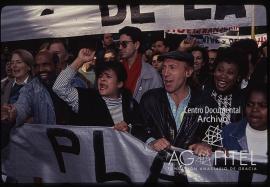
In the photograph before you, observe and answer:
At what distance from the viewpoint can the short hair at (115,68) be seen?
3.22 m

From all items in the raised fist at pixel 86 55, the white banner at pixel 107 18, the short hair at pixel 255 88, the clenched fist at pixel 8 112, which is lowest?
the clenched fist at pixel 8 112

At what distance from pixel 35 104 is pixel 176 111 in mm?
1083

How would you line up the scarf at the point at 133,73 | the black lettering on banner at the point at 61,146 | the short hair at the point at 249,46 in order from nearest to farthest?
the short hair at the point at 249,46
the scarf at the point at 133,73
the black lettering on banner at the point at 61,146

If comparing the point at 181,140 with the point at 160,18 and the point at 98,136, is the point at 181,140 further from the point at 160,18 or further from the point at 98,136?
the point at 160,18

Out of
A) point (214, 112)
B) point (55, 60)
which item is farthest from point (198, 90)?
point (55, 60)

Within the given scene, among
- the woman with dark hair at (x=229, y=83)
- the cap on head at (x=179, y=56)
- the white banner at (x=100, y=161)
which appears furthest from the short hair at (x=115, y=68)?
the woman with dark hair at (x=229, y=83)

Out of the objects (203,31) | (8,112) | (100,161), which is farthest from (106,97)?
(203,31)

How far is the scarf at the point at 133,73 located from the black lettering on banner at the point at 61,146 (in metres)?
0.58

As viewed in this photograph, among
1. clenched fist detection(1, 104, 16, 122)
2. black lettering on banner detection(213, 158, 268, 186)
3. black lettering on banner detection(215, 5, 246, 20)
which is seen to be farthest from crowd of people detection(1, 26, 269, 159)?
black lettering on banner detection(215, 5, 246, 20)

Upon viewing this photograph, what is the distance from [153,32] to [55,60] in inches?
29.8

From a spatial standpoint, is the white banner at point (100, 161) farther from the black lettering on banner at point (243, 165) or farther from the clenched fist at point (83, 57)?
the clenched fist at point (83, 57)

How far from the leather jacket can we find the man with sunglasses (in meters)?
0.06

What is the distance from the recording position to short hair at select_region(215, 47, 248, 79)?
10.4ft

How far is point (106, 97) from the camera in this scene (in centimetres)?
327
